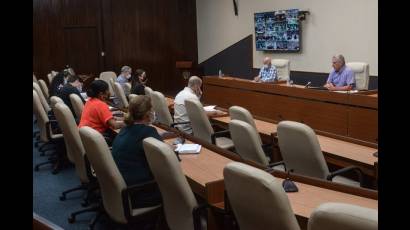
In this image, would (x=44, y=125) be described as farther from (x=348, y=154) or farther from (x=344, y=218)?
(x=344, y=218)

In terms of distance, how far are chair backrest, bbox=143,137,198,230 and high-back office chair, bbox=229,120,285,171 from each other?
0.98m

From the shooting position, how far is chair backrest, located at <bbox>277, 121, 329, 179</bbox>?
10.9 ft

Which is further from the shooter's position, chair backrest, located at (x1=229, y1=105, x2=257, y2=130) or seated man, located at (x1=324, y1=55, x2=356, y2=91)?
seated man, located at (x1=324, y1=55, x2=356, y2=91)

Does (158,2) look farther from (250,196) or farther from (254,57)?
(250,196)

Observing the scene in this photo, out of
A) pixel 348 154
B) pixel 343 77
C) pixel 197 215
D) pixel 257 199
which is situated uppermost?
pixel 343 77

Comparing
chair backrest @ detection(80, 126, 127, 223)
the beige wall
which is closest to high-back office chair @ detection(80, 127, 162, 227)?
chair backrest @ detection(80, 126, 127, 223)

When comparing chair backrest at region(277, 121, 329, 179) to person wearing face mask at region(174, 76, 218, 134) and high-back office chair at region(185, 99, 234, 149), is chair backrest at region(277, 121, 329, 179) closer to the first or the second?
high-back office chair at region(185, 99, 234, 149)

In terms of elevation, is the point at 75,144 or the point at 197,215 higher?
the point at 75,144

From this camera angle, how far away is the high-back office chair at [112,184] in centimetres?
295

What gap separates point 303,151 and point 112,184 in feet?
4.55

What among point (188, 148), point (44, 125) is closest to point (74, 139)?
point (188, 148)

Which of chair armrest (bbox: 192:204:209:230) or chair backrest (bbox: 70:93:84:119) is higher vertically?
chair backrest (bbox: 70:93:84:119)

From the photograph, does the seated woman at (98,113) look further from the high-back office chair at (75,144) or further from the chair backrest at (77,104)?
the chair backrest at (77,104)

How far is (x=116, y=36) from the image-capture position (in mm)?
12703
